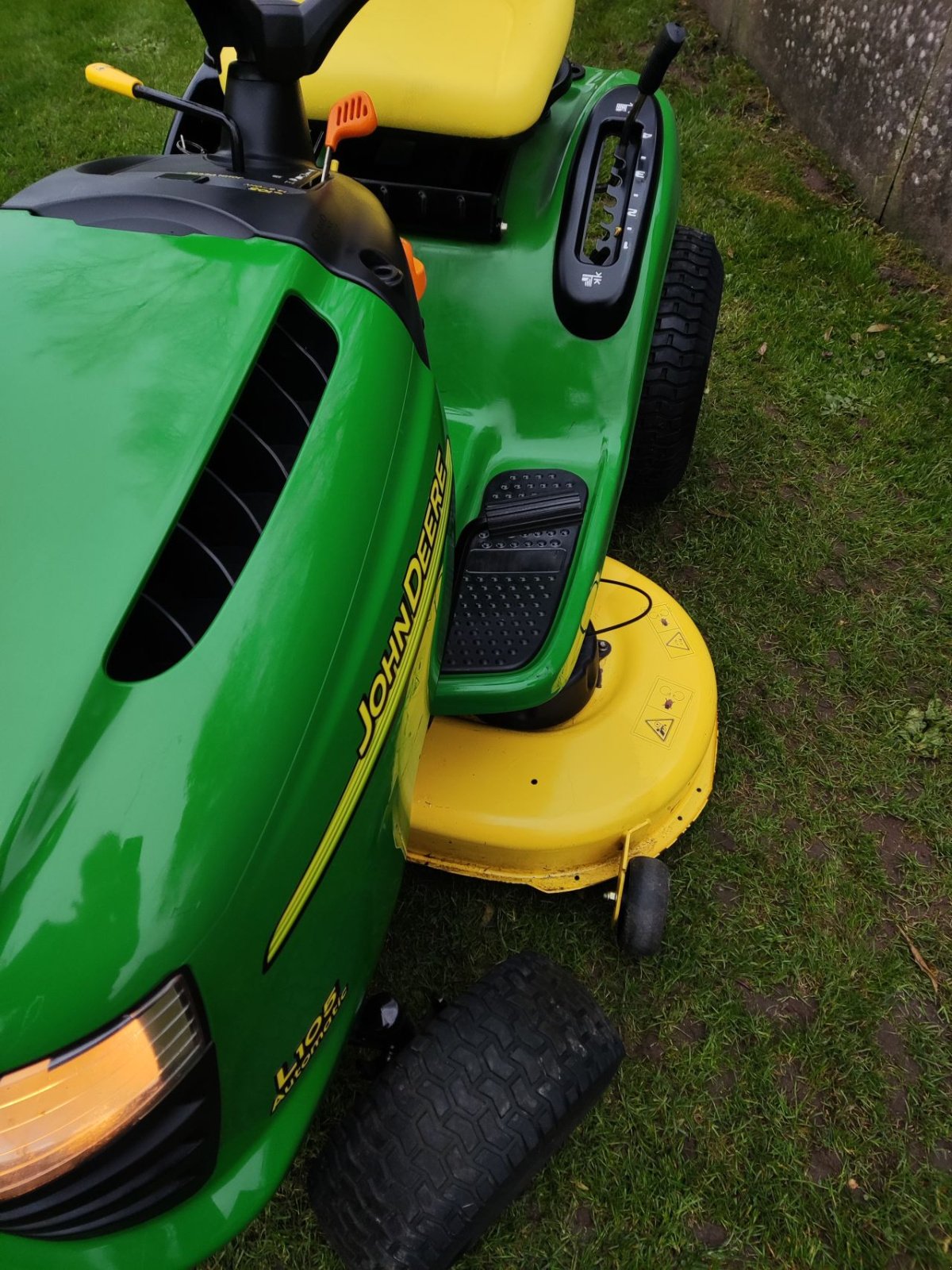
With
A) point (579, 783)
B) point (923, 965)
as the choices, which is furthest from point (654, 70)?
point (923, 965)

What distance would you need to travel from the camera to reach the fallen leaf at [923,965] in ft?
5.26

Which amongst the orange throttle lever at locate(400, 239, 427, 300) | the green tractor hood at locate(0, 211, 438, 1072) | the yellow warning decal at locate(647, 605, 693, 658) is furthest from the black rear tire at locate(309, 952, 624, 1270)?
the orange throttle lever at locate(400, 239, 427, 300)

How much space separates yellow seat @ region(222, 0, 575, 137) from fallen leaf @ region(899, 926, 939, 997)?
152cm

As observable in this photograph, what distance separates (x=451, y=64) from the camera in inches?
60.2

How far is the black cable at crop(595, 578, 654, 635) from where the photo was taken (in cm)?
173

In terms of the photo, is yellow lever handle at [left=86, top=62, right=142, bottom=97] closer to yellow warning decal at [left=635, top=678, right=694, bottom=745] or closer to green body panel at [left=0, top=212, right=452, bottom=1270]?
green body panel at [left=0, top=212, right=452, bottom=1270]

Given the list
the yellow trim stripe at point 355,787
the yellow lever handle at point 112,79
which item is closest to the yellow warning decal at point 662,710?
the yellow trim stripe at point 355,787

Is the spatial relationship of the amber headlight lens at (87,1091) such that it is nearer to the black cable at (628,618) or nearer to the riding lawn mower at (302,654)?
the riding lawn mower at (302,654)

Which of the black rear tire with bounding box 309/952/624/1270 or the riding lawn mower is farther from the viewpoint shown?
the black rear tire with bounding box 309/952/624/1270

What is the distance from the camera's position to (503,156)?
1.66 metres

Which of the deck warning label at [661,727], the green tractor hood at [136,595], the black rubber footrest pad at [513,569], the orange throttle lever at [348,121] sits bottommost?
the deck warning label at [661,727]

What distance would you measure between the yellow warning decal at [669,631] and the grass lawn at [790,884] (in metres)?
0.29

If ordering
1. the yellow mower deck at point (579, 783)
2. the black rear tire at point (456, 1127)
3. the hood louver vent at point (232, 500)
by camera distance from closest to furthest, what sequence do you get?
the hood louver vent at point (232, 500), the black rear tire at point (456, 1127), the yellow mower deck at point (579, 783)

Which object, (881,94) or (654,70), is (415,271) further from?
(881,94)
